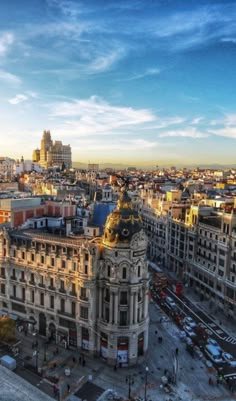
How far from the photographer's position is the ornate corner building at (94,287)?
68938mm

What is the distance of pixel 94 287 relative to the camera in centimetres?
7094

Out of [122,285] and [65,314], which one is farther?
[65,314]

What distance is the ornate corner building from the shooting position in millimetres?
68938

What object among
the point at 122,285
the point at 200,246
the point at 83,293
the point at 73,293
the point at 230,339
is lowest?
the point at 230,339

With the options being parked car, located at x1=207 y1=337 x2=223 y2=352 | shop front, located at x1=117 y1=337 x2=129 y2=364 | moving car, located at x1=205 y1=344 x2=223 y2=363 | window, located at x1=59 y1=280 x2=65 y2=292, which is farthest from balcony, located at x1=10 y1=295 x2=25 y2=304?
parked car, located at x1=207 y1=337 x2=223 y2=352

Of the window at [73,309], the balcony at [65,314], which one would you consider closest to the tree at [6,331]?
the balcony at [65,314]

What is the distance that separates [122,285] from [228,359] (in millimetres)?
26432

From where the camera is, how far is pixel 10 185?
189375mm

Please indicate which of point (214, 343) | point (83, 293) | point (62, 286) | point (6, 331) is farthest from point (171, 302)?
point (6, 331)

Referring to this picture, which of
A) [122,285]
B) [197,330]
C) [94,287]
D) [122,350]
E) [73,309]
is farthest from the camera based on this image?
[197,330]

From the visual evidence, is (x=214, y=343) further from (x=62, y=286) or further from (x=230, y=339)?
(x=62, y=286)

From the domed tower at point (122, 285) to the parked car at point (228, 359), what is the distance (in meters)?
17.4

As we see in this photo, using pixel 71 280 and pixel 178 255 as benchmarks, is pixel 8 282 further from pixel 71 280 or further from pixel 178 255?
pixel 178 255

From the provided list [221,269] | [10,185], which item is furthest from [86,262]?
[10,185]
